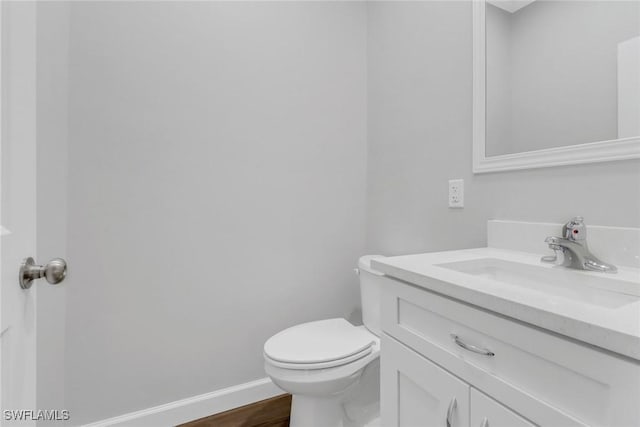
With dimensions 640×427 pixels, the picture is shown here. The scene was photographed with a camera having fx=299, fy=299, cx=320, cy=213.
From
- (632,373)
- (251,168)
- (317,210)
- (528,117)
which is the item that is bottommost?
(632,373)

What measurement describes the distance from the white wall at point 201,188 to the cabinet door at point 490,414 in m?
1.12

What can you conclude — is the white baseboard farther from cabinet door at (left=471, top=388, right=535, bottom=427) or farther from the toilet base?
cabinet door at (left=471, top=388, right=535, bottom=427)

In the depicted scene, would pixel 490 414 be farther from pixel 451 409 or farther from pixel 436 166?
pixel 436 166

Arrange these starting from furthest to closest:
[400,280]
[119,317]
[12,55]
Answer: [119,317] < [400,280] < [12,55]

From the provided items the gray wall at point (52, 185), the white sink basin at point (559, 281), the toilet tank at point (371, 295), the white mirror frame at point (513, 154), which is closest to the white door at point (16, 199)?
the gray wall at point (52, 185)

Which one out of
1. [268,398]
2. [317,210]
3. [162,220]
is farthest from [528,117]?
[268,398]

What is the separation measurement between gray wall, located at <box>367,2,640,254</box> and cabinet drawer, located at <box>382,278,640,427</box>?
1.84 ft

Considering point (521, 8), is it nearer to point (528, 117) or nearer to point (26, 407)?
point (528, 117)

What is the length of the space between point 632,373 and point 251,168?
4.64ft

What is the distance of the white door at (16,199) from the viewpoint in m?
→ 0.47

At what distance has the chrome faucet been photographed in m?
0.76

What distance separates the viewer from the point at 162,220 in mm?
1335

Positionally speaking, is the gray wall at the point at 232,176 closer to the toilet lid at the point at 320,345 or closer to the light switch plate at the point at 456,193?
the light switch plate at the point at 456,193

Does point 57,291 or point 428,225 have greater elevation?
point 428,225
